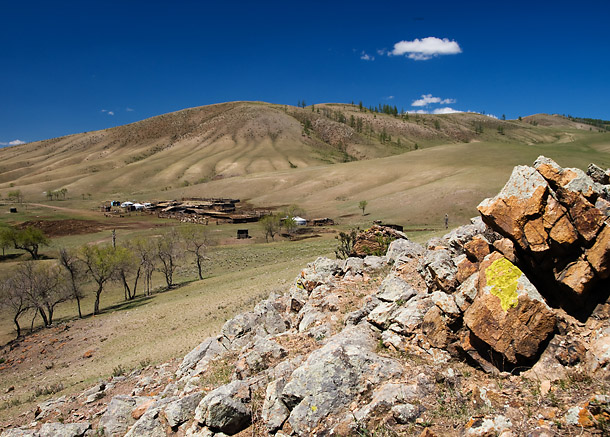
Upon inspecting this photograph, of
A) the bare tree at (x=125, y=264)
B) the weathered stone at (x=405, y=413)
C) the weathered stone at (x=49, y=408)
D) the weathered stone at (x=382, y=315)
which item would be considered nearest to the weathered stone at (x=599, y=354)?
the weathered stone at (x=405, y=413)

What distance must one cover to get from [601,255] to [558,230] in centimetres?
84

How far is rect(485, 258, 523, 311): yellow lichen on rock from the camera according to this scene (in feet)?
23.4

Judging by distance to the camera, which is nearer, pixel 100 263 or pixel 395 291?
pixel 395 291

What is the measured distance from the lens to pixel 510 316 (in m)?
7.01

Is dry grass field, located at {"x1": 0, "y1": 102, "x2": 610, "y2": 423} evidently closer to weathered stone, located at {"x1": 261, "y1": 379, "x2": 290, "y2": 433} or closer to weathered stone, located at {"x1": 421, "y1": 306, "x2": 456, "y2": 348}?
weathered stone, located at {"x1": 261, "y1": 379, "x2": 290, "y2": 433}

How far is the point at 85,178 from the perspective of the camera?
16600 cm

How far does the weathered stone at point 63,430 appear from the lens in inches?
421

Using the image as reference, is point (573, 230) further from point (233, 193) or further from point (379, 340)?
point (233, 193)

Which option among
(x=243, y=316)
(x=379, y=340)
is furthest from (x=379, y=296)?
(x=243, y=316)

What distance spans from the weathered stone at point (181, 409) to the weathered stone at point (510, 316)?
7.11 meters

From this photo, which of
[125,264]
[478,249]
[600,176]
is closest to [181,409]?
[478,249]

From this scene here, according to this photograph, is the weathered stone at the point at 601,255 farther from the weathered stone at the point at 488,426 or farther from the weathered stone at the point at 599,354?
the weathered stone at the point at 488,426

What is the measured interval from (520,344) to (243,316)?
11125 millimetres

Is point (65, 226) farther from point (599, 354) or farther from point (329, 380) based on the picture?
point (599, 354)
